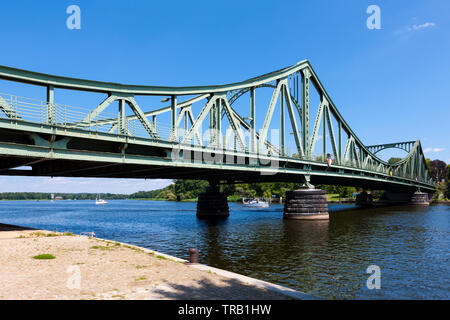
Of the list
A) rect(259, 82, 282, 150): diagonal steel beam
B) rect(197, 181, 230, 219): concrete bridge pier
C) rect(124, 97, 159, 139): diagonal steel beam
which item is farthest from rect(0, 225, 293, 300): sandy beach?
rect(197, 181, 230, 219): concrete bridge pier

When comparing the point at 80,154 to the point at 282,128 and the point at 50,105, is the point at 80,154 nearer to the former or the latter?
the point at 50,105

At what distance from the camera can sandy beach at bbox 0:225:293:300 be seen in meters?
9.54

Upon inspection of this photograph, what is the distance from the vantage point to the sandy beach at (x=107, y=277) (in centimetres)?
954

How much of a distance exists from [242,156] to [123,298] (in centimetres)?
2678

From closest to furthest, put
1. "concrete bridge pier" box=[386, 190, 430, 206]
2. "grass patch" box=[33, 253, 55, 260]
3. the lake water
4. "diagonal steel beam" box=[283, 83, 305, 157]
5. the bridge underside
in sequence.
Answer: the lake water
"grass patch" box=[33, 253, 55, 260]
the bridge underside
"diagonal steel beam" box=[283, 83, 305, 157]
"concrete bridge pier" box=[386, 190, 430, 206]

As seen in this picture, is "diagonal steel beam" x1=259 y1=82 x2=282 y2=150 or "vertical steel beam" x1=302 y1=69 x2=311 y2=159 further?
"vertical steel beam" x1=302 y1=69 x2=311 y2=159

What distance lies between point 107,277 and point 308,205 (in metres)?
38.6

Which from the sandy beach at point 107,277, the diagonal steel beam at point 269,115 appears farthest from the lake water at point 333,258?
the diagonal steel beam at point 269,115

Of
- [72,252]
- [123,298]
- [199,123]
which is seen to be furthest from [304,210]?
[123,298]

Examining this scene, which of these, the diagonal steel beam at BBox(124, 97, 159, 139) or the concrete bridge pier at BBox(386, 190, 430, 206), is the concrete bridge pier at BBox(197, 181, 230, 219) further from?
the concrete bridge pier at BBox(386, 190, 430, 206)

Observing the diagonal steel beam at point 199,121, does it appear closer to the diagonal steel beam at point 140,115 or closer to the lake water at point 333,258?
the diagonal steel beam at point 140,115

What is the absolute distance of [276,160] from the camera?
40.8 m

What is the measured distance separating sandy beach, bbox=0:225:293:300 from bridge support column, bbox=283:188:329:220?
33165 mm
